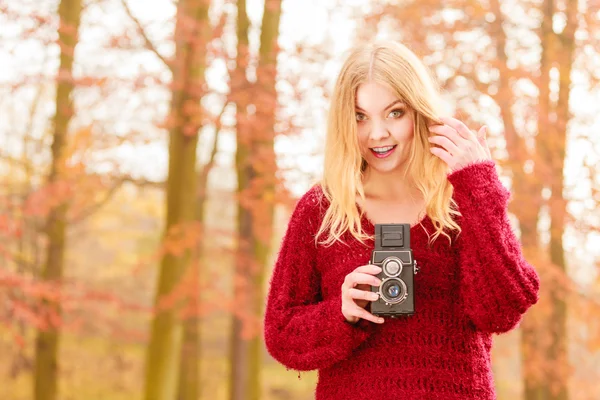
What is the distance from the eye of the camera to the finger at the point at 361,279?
192cm

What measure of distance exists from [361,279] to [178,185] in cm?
598

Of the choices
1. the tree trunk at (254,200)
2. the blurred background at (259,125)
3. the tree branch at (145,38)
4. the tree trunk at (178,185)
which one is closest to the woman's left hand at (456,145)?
the blurred background at (259,125)

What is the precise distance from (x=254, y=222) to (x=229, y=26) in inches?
92.2

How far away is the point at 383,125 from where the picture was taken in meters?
2.14

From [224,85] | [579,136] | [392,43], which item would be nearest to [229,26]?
[224,85]

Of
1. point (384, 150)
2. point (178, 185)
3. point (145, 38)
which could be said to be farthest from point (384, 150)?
point (145, 38)

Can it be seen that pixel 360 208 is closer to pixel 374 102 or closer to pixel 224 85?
pixel 374 102

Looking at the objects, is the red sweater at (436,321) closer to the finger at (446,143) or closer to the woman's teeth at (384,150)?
the finger at (446,143)

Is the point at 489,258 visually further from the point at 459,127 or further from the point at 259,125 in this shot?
the point at 259,125

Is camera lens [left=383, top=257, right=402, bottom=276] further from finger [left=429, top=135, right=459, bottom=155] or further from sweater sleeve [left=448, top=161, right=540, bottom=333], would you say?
finger [left=429, top=135, right=459, bottom=155]

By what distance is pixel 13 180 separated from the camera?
41.4 ft

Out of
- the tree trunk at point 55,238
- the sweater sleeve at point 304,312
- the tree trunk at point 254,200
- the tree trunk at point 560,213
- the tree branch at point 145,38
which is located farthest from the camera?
the tree trunk at point 55,238

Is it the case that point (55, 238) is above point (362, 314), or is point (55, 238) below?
above

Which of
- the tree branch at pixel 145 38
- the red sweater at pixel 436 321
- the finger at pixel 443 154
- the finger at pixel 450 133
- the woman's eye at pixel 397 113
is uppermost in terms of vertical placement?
the tree branch at pixel 145 38
